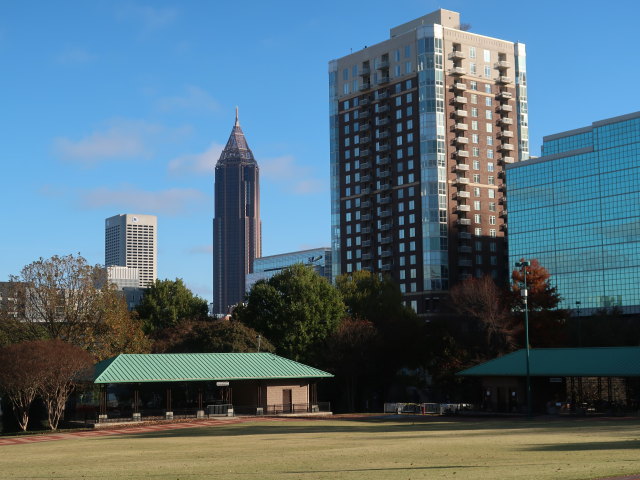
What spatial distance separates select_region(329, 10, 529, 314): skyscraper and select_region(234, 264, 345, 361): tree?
63945 millimetres

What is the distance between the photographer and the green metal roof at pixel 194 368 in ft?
239

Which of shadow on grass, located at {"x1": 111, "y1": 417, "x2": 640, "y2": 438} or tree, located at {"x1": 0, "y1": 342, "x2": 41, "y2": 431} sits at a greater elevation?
tree, located at {"x1": 0, "y1": 342, "x2": 41, "y2": 431}

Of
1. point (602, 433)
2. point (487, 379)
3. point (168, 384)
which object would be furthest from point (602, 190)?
point (602, 433)

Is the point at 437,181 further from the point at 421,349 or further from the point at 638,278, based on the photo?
the point at 421,349

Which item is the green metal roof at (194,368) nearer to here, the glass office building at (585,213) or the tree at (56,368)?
the tree at (56,368)

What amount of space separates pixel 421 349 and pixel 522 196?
71502mm

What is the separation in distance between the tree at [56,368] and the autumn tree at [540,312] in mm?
51917

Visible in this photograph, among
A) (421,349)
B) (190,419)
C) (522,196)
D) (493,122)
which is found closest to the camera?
(190,419)

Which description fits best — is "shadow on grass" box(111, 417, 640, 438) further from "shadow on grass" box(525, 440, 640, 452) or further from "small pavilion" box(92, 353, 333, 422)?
"small pavilion" box(92, 353, 333, 422)

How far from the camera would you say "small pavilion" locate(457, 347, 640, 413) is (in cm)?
7044

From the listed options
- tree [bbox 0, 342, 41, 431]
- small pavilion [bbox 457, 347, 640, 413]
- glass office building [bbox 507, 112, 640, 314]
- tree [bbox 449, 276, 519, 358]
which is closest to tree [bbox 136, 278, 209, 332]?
tree [bbox 449, 276, 519, 358]

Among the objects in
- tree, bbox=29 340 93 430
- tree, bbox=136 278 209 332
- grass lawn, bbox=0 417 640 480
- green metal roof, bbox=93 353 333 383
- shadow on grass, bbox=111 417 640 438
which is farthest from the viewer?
tree, bbox=136 278 209 332

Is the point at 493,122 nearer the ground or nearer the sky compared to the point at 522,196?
nearer the sky

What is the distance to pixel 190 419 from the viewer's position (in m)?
75.1
